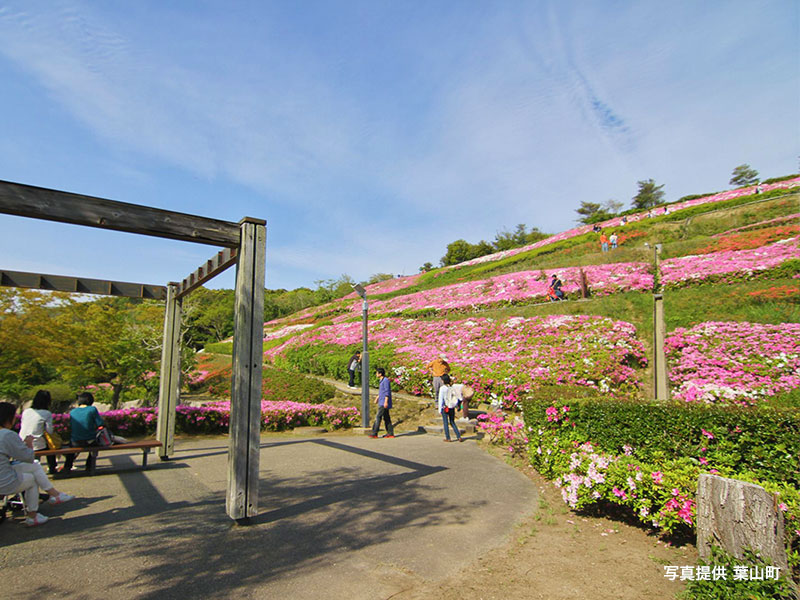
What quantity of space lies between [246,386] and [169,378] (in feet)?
12.4

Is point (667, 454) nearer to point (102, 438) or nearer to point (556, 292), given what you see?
point (102, 438)

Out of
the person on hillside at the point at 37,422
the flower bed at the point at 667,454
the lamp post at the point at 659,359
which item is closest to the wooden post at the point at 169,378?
the person on hillside at the point at 37,422

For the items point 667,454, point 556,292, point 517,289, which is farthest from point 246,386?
point 517,289

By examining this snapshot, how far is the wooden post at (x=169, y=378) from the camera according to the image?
24.2 feet

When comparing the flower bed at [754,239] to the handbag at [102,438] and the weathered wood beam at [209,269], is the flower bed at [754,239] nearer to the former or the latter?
the weathered wood beam at [209,269]

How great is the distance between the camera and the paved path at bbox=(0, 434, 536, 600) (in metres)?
3.32

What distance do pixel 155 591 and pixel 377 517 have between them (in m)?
2.30

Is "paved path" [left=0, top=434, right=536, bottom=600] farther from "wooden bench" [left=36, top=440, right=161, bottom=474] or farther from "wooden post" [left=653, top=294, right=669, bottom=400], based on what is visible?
"wooden post" [left=653, top=294, right=669, bottom=400]

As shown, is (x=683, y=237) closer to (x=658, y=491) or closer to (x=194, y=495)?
(x=658, y=491)

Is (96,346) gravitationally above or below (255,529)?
above

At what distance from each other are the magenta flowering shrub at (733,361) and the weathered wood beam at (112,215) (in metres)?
8.94

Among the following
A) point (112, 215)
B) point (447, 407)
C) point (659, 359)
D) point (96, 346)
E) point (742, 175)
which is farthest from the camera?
point (742, 175)

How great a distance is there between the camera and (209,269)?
5922mm

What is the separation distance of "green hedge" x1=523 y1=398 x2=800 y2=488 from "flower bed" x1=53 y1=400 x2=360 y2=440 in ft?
24.3
